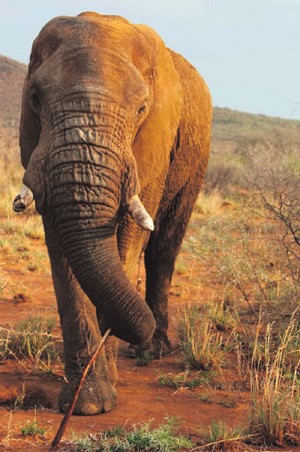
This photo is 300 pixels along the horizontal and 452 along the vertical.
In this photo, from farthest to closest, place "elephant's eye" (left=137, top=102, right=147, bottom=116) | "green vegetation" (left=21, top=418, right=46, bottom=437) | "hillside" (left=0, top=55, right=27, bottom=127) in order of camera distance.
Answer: "hillside" (left=0, top=55, right=27, bottom=127), "elephant's eye" (left=137, top=102, right=147, bottom=116), "green vegetation" (left=21, top=418, right=46, bottom=437)

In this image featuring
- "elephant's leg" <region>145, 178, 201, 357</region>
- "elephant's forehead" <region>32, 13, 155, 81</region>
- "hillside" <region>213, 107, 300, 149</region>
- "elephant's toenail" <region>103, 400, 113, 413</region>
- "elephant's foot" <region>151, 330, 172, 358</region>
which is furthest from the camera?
"hillside" <region>213, 107, 300, 149</region>

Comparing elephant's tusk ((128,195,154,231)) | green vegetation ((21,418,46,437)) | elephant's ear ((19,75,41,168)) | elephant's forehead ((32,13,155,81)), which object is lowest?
green vegetation ((21,418,46,437))

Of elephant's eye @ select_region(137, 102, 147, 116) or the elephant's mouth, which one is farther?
elephant's eye @ select_region(137, 102, 147, 116)

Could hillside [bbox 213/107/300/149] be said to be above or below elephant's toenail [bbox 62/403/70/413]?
above

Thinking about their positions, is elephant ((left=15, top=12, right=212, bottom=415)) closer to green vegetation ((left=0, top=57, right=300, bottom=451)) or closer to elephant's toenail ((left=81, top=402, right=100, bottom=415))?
elephant's toenail ((left=81, top=402, right=100, bottom=415))

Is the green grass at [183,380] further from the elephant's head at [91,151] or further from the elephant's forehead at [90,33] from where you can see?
the elephant's forehead at [90,33]

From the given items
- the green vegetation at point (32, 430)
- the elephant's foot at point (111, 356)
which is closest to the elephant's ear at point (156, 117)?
the elephant's foot at point (111, 356)

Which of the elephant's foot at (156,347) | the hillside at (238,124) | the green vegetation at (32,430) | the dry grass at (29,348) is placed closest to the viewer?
the green vegetation at (32,430)

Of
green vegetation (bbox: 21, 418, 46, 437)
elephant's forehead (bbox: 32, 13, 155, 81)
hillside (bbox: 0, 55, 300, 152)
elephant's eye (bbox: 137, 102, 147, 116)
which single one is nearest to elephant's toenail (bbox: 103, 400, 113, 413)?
green vegetation (bbox: 21, 418, 46, 437)

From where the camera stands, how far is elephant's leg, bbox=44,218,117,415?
4789 millimetres

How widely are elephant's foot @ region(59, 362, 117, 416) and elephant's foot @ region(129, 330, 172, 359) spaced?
4.68ft

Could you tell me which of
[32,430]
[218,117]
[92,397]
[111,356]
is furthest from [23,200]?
[218,117]

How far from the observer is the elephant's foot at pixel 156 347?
6336mm

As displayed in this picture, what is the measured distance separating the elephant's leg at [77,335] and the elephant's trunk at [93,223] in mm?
785
